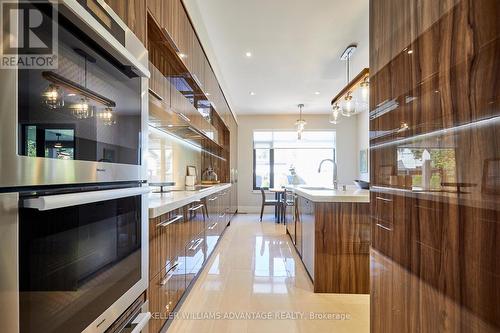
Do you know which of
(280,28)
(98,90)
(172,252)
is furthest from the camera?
(280,28)

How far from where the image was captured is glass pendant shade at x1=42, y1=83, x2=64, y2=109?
2.34 ft

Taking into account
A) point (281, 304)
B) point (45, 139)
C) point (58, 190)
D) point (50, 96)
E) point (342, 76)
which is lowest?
point (281, 304)

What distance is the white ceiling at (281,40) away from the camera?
282 centimetres

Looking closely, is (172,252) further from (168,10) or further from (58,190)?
(168,10)

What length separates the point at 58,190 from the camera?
76 cm

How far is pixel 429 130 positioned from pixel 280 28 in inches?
108

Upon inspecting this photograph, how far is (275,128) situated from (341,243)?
5.73 meters

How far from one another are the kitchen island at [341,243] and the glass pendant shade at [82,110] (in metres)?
2.02

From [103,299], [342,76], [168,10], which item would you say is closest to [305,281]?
[103,299]

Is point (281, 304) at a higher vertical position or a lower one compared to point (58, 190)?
lower

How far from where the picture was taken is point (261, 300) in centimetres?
237

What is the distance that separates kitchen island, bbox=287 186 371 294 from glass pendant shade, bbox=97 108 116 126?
191 centimetres

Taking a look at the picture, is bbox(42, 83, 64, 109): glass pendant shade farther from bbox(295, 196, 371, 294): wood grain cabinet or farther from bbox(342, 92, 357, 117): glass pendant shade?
bbox(342, 92, 357, 117): glass pendant shade

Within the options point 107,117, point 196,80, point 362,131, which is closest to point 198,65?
point 196,80
